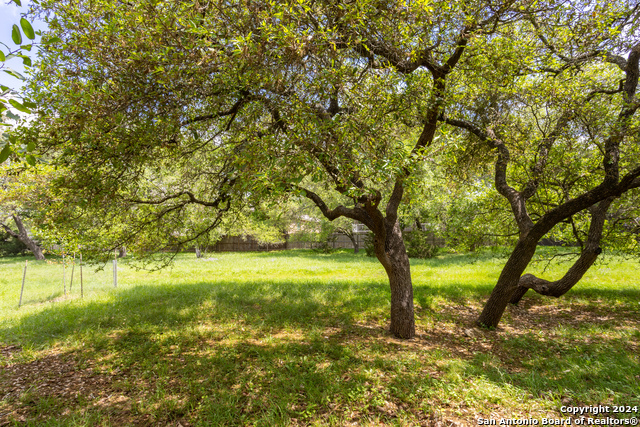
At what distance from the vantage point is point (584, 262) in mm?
7707

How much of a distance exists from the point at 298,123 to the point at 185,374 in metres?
4.03

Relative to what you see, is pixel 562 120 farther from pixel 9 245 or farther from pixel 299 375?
pixel 9 245

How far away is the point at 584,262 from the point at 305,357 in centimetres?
710

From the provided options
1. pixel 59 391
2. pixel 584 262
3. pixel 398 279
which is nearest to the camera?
pixel 59 391

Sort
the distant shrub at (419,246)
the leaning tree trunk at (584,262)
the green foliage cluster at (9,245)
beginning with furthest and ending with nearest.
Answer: the green foliage cluster at (9,245)
the distant shrub at (419,246)
the leaning tree trunk at (584,262)

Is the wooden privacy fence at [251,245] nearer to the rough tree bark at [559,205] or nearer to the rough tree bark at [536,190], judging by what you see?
the rough tree bark at [559,205]

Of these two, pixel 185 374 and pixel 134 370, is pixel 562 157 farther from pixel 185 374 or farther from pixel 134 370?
pixel 134 370

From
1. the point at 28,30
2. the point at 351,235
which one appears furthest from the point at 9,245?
the point at 28,30

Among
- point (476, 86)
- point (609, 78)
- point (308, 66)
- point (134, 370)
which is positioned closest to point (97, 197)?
point (134, 370)

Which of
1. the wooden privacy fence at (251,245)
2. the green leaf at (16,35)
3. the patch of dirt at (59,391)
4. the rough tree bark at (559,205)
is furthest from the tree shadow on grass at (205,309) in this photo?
→ the wooden privacy fence at (251,245)

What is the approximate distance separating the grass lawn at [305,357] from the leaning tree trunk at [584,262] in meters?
0.77

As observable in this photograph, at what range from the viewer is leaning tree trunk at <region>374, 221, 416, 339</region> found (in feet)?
21.2

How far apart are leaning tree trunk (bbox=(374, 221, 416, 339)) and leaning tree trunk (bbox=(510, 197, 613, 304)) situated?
3725 millimetres

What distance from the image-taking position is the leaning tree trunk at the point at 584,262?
24.7ft
